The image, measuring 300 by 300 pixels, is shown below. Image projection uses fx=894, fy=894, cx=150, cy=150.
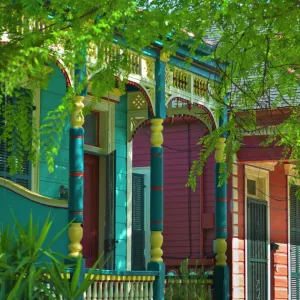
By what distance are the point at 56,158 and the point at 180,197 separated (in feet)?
17.4

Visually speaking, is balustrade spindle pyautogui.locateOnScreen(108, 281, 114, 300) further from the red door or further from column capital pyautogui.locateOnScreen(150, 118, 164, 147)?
the red door

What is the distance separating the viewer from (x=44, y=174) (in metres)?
14.3

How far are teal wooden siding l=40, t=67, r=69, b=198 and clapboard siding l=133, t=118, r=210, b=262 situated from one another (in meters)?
4.84

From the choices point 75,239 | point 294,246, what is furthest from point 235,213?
point 75,239

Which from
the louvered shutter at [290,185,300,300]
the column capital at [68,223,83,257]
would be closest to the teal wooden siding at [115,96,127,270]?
the column capital at [68,223,83,257]

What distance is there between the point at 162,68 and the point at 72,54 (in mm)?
6477

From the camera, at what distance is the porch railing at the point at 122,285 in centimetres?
1239

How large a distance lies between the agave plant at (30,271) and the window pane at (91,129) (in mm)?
5601

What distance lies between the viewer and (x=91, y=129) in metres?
16.2

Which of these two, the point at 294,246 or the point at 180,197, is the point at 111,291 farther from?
the point at 294,246

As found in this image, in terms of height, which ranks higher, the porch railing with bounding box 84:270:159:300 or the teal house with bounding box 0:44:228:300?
the teal house with bounding box 0:44:228:300

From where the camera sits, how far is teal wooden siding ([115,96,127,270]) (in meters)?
16.3

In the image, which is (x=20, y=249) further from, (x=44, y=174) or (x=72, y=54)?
(x=44, y=174)

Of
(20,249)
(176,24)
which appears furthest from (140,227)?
(176,24)
